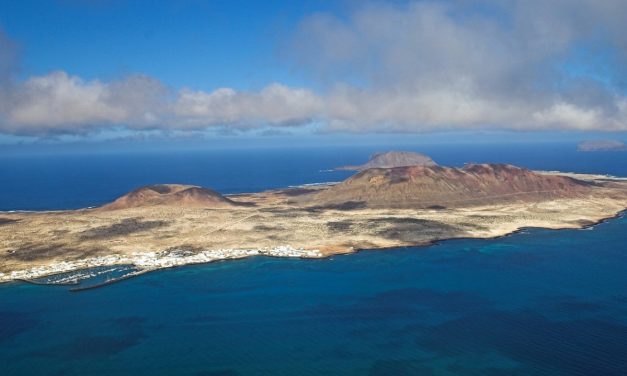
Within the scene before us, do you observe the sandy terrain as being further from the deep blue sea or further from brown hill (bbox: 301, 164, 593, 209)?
the deep blue sea

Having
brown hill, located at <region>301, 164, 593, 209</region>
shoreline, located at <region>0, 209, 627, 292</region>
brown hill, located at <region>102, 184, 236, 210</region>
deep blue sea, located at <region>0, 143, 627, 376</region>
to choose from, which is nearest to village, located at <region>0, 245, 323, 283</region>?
shoreline, located at <region>0, 209, 627, 292</region>

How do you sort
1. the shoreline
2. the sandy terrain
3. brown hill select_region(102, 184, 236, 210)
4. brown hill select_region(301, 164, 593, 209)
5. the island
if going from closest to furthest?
the shoreline
the island
the sandy terrain
brown hill select_region(102, 184, 236, 210)
brown hill select_region(301, 164, 593, 209)

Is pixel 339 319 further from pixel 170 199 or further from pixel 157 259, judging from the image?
pixel 170 199

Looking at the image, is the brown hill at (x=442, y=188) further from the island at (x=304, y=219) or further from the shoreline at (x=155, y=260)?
the shoreline at (x=155, y=260)

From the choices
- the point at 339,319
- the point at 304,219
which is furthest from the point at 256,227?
the point at 339,319

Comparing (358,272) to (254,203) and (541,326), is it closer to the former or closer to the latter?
(541,326)

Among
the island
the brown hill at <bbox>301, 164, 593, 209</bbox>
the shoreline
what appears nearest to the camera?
the shoreline

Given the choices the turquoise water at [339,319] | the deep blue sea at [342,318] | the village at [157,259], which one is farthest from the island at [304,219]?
the turquoise water at [339,319]
